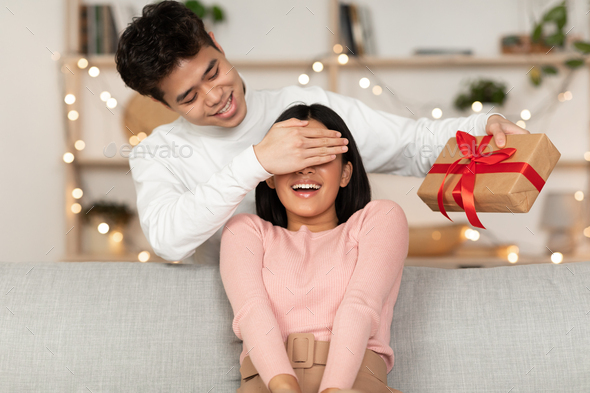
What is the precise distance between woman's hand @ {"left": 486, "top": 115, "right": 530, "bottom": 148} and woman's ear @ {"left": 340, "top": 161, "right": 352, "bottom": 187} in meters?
0.33

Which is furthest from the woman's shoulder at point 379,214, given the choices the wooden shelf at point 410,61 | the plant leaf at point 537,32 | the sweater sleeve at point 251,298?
the plant leaf at point 537,32

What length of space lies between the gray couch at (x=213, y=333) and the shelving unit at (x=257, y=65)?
1.17 m

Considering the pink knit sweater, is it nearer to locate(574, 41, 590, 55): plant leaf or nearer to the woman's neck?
the woman's neck

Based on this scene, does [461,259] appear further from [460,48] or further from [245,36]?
[245,36]

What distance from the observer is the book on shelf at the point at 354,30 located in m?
2.30

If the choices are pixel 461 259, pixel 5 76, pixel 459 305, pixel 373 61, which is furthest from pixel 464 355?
pixel 5 76

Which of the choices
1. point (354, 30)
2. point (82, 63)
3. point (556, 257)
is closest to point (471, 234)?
point (556, 257)

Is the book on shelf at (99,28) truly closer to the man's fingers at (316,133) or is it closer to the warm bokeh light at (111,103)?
the warm bokeh light at (111,103)

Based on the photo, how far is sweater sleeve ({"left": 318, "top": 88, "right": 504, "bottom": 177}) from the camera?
1311 mm

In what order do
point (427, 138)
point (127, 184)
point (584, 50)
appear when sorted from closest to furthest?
1. point (427, 138)
2. point (584, 50)
3. point (127, 184)

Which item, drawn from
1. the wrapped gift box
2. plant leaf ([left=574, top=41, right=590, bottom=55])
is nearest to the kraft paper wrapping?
the wrapped gift box

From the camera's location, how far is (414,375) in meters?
1.01

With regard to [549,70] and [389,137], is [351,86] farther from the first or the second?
[389,137]

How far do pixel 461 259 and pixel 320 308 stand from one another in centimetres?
151
